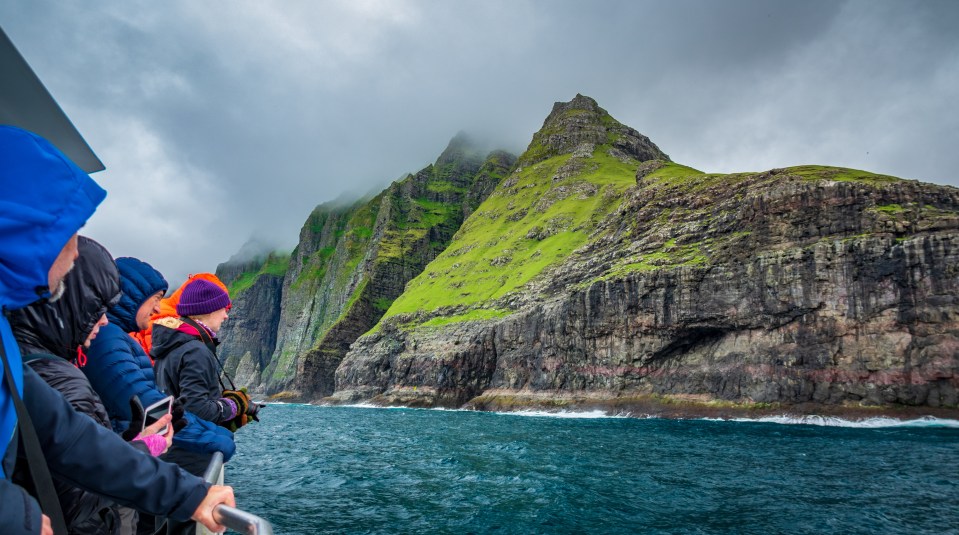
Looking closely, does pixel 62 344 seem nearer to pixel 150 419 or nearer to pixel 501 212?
pixel 150 419

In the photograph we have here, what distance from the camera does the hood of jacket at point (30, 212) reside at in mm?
1966

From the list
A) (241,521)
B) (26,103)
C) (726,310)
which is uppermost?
(726,310)

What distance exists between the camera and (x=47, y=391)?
2.12 metres

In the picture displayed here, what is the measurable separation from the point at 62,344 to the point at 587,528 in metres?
10.7

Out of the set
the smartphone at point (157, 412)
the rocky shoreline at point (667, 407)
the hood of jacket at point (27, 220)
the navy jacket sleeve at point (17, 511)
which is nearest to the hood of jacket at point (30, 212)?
the hood of jacket at point (27, 220)

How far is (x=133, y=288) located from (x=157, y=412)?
1.75 meters

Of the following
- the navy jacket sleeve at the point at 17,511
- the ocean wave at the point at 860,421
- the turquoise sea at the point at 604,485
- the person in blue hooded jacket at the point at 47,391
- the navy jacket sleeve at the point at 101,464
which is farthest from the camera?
the ocean wave at the point at 860,421

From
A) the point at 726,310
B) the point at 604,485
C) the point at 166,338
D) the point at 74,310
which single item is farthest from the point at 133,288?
the point at 726,310

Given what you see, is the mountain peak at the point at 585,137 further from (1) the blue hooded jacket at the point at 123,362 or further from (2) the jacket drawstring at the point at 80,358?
(2) the jacket drawstring at the point at 80,358

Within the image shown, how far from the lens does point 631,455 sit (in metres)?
20.6

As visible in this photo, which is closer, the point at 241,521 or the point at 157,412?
the point at 241,521

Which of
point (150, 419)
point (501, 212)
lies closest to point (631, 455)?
point (150, 419)

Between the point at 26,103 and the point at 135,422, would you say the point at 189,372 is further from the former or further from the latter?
the point at 26,103

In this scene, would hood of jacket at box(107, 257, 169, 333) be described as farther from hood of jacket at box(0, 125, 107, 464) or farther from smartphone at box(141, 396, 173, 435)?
hood of jacket at box(0, 125, 107, 464)
